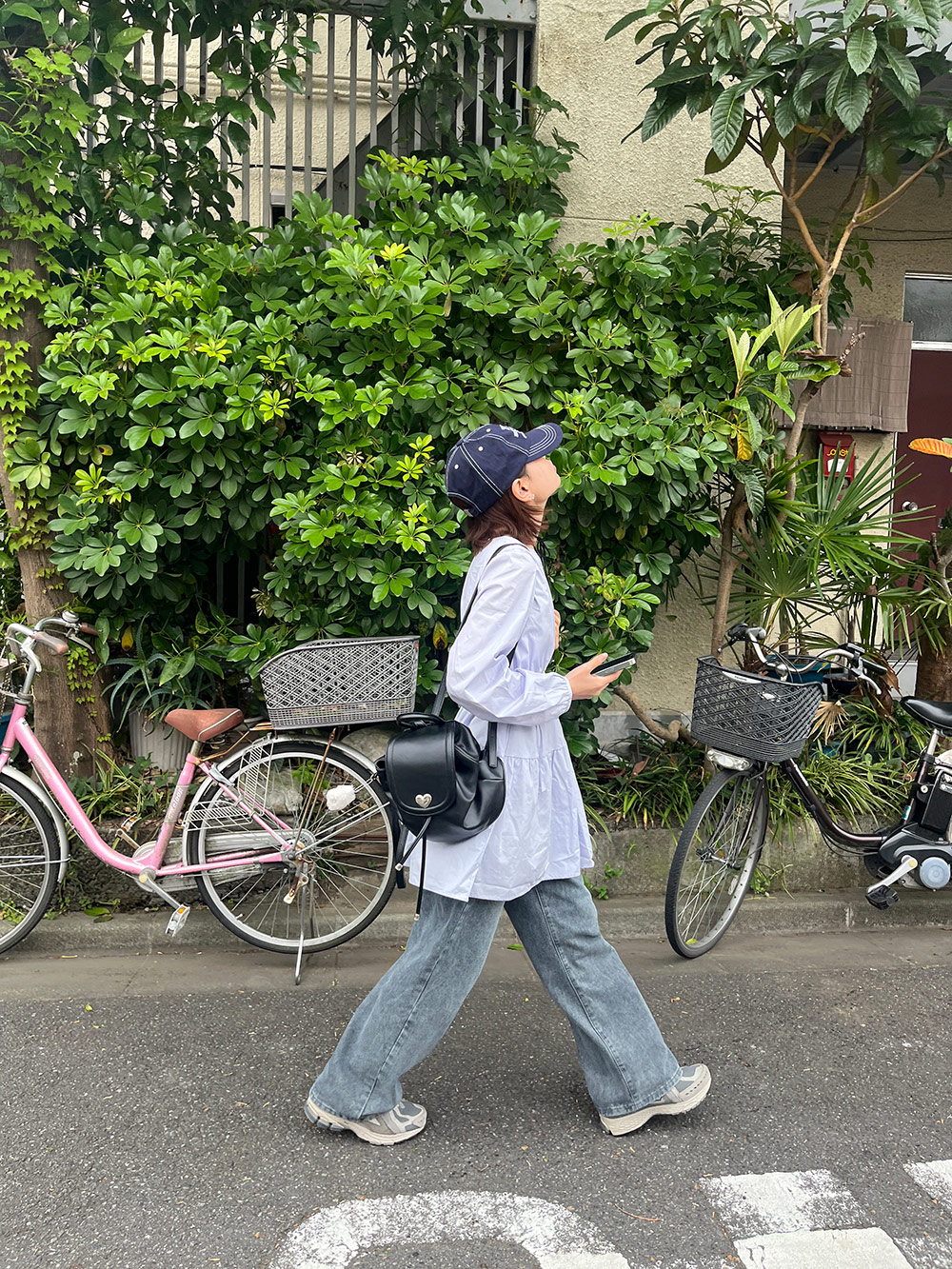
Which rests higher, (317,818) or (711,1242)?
(317,818)

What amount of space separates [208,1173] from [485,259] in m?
3.39

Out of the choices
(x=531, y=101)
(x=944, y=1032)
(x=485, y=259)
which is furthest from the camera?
(x=531, y=101)

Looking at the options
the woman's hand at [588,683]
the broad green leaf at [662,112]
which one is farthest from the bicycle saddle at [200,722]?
the broad green leaf at [662,112]

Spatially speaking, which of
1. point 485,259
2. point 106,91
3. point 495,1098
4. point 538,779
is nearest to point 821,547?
point 485,259

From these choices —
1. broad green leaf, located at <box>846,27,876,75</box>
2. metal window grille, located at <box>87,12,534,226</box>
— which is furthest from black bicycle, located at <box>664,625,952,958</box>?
metal window grille, located at <box>87,12,534,226</box>

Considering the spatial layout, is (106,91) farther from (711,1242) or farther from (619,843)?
(711,1242)

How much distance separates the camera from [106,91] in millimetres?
4555

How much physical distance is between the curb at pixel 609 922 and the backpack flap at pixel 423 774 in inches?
72.5

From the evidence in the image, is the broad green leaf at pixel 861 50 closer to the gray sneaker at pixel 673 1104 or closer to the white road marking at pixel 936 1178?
the gray sneaker at pixel 673 1104

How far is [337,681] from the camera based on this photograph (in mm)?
3797

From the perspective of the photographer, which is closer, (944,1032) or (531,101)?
(944,1032)

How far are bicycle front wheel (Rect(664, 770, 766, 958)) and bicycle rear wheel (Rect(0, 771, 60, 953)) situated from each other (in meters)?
2.31

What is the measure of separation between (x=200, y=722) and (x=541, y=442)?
1772 millimetres

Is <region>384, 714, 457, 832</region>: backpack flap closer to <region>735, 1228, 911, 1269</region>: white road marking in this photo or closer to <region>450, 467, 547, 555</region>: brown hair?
<region>450, 467, 547, 555</region>: brown hair
